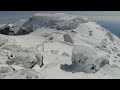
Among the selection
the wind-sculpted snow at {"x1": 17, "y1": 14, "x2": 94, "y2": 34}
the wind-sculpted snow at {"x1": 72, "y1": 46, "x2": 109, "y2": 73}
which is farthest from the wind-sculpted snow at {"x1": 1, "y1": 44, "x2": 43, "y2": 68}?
the wind-sculpted snow at {"x1": 17, "y1": 14, "x2": 94, "y2": 34}

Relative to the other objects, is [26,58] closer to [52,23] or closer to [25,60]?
[25,60]

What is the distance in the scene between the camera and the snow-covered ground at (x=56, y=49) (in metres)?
8.69

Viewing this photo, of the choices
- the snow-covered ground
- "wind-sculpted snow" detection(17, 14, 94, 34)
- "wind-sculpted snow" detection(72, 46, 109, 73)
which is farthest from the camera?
"wind-sculpted snow" detection(17, 14, 94, 34)

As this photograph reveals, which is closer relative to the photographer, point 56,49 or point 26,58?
point 26,58

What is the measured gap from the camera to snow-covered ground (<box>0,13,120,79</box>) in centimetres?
869

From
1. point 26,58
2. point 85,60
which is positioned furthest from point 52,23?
point 85,60

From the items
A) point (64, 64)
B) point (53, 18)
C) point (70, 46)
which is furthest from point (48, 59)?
point (53, 18)

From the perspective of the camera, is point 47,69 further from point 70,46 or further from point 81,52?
point 70,46

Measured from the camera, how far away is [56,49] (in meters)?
15.0

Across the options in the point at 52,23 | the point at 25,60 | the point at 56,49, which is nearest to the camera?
the point at 25,60

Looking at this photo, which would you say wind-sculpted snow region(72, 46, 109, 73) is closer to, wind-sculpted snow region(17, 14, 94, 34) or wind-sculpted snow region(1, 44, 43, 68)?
wind-sculpted snow region(1, 44, 43, 68)

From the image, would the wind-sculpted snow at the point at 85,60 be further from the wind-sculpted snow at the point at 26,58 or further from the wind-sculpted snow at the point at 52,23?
the wind-sculpted snow at the point at 52,23

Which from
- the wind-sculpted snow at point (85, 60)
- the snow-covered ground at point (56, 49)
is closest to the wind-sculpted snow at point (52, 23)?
the snow-covered ground at point (56, 49)
